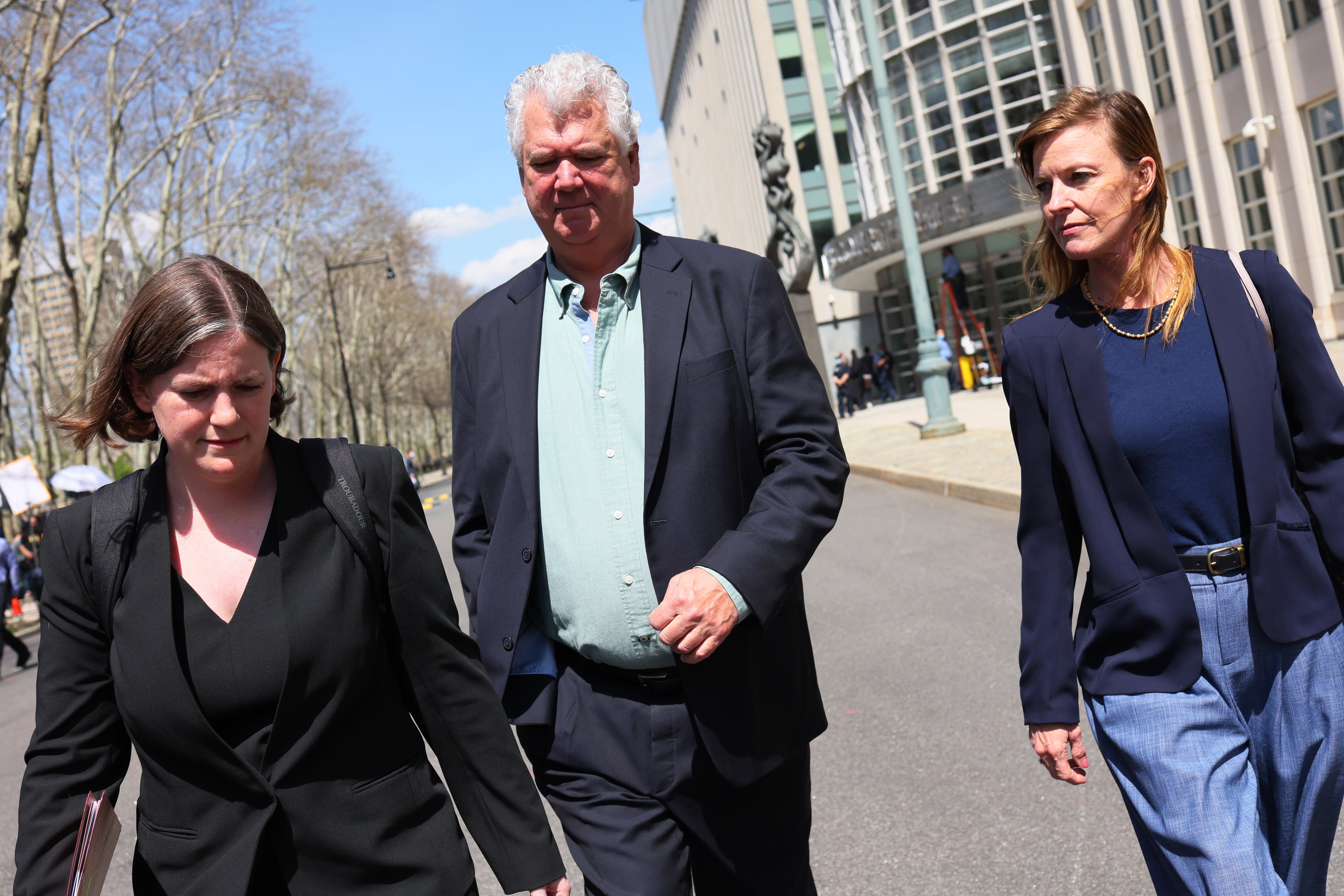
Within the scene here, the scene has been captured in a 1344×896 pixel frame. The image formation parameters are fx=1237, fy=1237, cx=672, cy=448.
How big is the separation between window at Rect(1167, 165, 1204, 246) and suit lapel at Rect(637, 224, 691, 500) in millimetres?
24758

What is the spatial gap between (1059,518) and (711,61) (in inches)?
2399

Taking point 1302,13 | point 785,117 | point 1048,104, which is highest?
point 785,117

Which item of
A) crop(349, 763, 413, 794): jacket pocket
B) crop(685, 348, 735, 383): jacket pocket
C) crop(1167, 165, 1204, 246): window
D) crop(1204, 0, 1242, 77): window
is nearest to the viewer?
crop(349, 763, 413, 794): jacket pocket

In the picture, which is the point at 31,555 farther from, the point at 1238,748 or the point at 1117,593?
the point at 1238,748

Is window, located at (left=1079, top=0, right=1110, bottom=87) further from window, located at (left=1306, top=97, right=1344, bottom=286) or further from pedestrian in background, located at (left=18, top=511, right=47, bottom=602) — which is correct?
pedestrian in background, located at (left=18, top=511, right=47, bottom=602)

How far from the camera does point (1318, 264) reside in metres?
20.7

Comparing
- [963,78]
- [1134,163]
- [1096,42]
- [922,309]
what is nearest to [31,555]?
[922,309]

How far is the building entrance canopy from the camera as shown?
99.8 ft

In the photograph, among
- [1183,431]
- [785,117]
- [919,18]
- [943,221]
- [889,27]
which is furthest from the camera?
[785,117]

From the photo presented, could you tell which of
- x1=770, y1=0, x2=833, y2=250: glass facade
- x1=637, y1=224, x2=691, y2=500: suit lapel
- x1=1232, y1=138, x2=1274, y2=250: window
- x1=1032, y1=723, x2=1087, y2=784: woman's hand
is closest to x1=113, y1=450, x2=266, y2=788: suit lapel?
x1=637, y1=224, x2=691, y2=500: suit lapel

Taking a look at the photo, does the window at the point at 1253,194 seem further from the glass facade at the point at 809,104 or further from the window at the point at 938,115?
the glass facade at the point at 809,104

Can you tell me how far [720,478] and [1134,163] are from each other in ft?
3.44

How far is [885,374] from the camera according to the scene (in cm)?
3581

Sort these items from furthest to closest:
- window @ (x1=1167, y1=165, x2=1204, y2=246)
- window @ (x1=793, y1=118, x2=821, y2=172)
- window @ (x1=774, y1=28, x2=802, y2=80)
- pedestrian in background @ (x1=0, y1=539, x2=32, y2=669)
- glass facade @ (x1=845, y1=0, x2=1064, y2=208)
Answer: window @ (x1=774, y1=28, x2=802, y2=80)
window @ (x1=793, y1=118, x2=821, y2=172)
glass facade @ (x1=845, y1=0, x2=1064, y2=208)
window @ (x1=1167, y1=165, x2=1204, y2=246)
pedestrian in background @ (x1=0, y1=539, x2=32, y2=669)
